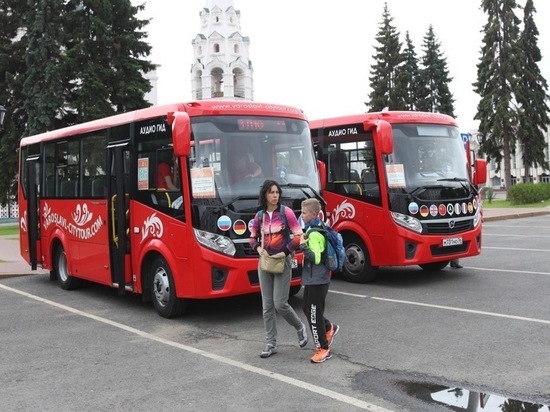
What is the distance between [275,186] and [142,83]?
25.5 meters

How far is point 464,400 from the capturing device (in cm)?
509

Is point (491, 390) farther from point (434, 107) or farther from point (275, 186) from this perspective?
point (434, 107)

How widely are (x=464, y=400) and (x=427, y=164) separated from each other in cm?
643

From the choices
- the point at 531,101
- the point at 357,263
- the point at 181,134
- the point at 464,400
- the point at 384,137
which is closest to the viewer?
the point at 464,400

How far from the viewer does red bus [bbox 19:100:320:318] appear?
804 centimetres

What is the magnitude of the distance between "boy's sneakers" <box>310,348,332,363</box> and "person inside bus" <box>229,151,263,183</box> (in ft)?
9.02

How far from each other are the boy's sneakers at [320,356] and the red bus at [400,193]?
4446mm

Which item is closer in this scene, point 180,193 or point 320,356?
point 320,356

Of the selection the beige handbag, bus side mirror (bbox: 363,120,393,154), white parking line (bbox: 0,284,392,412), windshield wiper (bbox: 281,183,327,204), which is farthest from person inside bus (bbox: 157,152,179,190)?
bus side mirror (bbox: 363,120,393,154)

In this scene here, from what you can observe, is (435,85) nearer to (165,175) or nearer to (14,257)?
(14,257)

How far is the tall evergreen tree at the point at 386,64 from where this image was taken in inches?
2213

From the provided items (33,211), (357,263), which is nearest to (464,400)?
(357,263)

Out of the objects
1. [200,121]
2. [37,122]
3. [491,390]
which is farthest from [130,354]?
[37,122]

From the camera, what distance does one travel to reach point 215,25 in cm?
8188
